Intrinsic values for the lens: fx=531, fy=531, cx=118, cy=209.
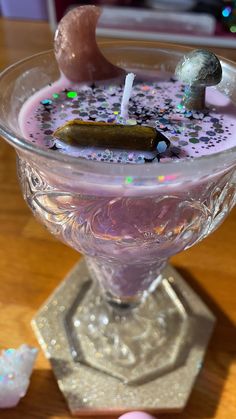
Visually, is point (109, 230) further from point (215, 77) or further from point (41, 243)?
point (41, 243)

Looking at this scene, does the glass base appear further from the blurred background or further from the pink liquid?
the blurred background

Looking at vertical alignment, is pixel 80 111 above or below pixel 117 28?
above

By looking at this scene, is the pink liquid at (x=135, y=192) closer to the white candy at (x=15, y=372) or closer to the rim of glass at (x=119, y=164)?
the rim of glass at (x=119, y=164)

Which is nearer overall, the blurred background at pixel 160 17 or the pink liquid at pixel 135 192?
the pink liquid at pixel 135 192

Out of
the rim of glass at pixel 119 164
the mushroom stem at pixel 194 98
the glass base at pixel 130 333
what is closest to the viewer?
the rim of glass at pixel 119 164

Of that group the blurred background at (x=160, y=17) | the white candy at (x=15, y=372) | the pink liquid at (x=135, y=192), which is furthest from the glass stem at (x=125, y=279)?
the blurred background at (x=160, y=17)

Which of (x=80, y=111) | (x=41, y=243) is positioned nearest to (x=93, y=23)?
(x=80, y=111)

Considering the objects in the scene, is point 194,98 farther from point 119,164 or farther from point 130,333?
point 130,333
